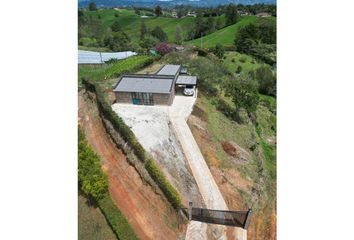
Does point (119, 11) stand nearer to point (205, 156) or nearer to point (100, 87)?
point (100, 87)

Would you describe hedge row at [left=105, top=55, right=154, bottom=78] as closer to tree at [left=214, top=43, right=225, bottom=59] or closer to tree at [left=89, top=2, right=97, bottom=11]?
tree at [left=89, top=2, right=97, bottom=11]

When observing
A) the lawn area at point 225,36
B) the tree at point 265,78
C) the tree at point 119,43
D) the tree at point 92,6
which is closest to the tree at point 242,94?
the lawn area at point 225,36

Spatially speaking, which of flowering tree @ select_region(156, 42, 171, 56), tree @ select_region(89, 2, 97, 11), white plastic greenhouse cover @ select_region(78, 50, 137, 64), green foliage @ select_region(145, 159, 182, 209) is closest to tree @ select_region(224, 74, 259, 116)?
flowering tree @ select_region(156, 42, 171, 56)

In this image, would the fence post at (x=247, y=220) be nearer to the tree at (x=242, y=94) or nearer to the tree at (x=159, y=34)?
the tree at (x=242, y=94)

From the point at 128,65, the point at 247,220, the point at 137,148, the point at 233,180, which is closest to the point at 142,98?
the point at 137,148

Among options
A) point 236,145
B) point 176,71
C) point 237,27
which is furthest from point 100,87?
point 237,27

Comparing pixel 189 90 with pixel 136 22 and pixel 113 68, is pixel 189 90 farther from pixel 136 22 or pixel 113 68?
pixel 136 22
